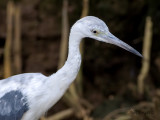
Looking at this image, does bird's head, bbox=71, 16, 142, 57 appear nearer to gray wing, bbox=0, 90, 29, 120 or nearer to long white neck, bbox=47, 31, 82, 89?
long white neck, bbox=47, 31, 82, 89

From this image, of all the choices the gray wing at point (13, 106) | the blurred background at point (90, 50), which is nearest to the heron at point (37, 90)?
the gray wing at point (13, 106)

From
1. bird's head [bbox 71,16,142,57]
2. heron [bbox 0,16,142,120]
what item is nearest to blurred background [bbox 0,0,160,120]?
heron [bbox 0,16,142,120]

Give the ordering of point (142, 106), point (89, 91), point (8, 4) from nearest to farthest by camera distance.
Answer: point (142, 106), point (8, 4), point (89, 91)

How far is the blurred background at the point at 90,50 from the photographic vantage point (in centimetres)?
488

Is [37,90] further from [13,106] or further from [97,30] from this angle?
[97,30]

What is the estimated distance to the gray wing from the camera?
8.54 ft

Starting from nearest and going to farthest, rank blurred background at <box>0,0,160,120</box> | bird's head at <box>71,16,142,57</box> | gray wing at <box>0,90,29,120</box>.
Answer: bird's head at <box>71,16,142,57</box>
gray wing at <box>0,90,29,120</box>
blurred background at <box>0,0,160,120</box>

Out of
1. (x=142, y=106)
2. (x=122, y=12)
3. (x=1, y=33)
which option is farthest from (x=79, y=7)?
(x=142, y=106)

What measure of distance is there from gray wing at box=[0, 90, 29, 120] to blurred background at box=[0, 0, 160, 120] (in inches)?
77.4

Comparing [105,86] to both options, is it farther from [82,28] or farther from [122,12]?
[82,28]

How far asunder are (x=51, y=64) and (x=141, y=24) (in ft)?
5.09

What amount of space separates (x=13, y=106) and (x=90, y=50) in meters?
2.97

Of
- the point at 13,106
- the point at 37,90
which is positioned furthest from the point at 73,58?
the point at 13,106

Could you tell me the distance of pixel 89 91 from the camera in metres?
5.89
